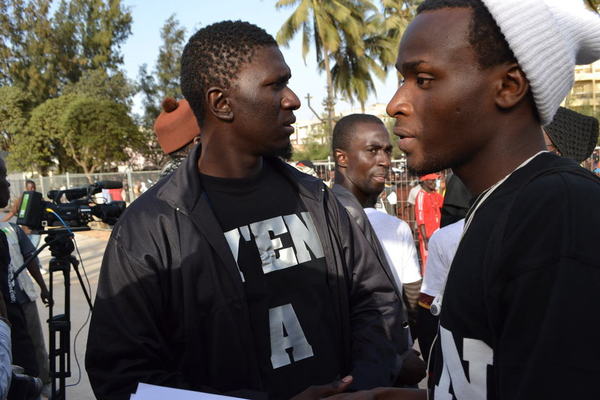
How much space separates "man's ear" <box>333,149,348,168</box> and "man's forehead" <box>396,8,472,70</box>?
2207 mm

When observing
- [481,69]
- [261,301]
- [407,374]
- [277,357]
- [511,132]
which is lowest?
[407,374]

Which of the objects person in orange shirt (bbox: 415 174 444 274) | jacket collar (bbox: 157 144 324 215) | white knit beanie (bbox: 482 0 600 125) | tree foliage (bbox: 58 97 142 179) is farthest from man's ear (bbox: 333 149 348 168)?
tree foliage (bbox: 58 97 142 179)

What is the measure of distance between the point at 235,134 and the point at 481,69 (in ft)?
3.45

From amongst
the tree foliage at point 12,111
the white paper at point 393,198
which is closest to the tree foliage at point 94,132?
the tree foliage at point 12,111

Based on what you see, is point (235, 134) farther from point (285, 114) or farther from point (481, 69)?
point (481, 69)

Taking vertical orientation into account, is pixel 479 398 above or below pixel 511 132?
below

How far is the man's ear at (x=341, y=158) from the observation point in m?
3.45

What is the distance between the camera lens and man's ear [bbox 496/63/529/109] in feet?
3.62

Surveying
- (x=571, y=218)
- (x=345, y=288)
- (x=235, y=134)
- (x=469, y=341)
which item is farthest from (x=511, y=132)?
(x=235, y=134)

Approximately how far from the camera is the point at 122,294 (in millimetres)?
1634

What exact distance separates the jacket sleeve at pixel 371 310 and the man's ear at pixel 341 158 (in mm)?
1395

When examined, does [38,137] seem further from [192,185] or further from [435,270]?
[192,185]

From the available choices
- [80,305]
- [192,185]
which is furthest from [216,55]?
[80,305]

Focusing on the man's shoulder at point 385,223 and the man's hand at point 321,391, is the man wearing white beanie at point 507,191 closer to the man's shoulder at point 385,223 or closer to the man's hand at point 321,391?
the man's hand at point 321,391
